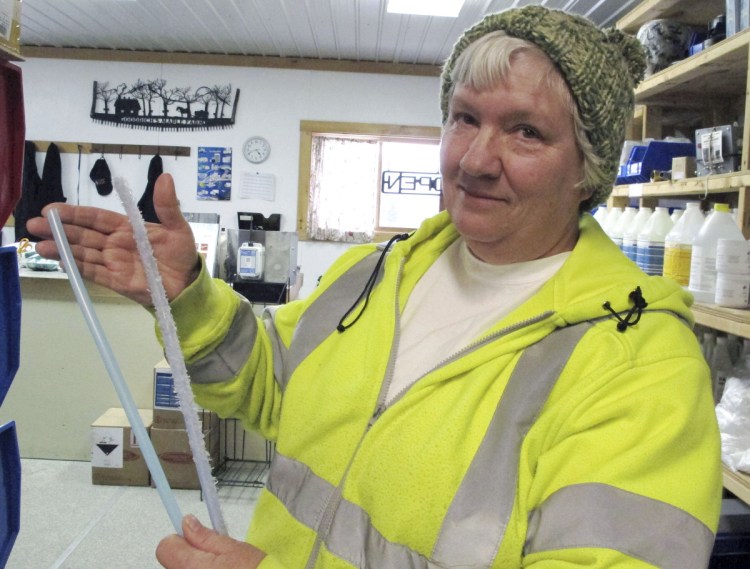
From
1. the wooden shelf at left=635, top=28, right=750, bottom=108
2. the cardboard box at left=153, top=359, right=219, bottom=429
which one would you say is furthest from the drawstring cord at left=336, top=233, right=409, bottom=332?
the cardboard box at left=153, top=359, right=219, bottom=429

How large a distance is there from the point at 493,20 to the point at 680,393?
61 cm

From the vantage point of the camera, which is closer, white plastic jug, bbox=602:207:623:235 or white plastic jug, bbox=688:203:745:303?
white plastic jug, bbox=688:203:745:303

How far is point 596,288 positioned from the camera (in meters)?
0.85

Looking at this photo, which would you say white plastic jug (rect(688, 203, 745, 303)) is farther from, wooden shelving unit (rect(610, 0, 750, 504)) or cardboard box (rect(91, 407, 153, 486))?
cardboard box (rect(91, 407, 153, 486))

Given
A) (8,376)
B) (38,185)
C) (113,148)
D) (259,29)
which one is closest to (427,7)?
(259,29)

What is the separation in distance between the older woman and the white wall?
15.3ft

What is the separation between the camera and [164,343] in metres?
0.82

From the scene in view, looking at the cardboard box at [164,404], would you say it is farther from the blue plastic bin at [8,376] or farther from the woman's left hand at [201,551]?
the woman's left hand at [201,551]

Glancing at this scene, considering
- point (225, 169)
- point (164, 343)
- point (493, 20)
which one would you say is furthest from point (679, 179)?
point (225, 169)

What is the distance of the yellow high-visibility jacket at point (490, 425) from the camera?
678 mm

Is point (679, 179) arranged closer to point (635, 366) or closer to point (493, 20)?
point (493, 20)

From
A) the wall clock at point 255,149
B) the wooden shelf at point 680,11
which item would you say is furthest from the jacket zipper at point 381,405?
the wall clock at point 255,149

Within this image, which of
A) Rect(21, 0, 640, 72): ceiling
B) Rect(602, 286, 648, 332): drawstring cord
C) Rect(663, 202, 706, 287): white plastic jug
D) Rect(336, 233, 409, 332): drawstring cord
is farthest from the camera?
Rect(21, 0, 640, 72): ceiling

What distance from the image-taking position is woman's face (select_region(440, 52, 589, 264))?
87 cm
